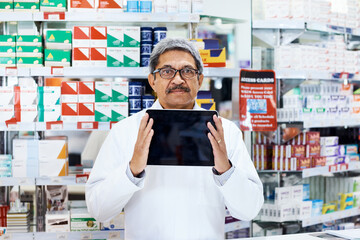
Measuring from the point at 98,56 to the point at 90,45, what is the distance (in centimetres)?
11

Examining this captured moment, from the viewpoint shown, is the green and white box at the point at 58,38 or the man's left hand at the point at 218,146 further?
the green and white box at the point at 58,38

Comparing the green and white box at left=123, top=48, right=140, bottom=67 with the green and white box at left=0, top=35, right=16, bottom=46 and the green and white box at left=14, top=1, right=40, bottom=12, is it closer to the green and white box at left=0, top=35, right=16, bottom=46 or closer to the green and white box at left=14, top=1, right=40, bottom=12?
the green and white box at left=14, top=1, right=40, bottom=12

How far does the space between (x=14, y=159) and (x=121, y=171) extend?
6.44ft

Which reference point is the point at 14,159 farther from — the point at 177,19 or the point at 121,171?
the point at 121,171

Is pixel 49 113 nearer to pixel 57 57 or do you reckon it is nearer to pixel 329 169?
pixel 57 57

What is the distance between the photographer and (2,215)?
11.7ft

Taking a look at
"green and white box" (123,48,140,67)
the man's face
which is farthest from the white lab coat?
"green and white box" (123,48,140,67)

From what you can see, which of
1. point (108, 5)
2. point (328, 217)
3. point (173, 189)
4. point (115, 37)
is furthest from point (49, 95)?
point (328, 217)

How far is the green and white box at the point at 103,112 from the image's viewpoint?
11.2 ft

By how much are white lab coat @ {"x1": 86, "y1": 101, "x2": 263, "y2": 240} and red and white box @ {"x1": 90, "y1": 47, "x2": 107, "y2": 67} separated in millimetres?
1502

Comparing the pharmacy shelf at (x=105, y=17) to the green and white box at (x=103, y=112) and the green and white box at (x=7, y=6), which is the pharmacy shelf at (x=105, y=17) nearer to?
Result: the green and white box at (x=7, y=6)

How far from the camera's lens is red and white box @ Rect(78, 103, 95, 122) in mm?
3424

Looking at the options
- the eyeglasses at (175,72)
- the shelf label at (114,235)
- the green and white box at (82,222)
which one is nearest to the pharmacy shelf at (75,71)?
the green and white box at (82,222)

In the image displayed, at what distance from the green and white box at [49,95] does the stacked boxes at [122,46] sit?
1.55ft
